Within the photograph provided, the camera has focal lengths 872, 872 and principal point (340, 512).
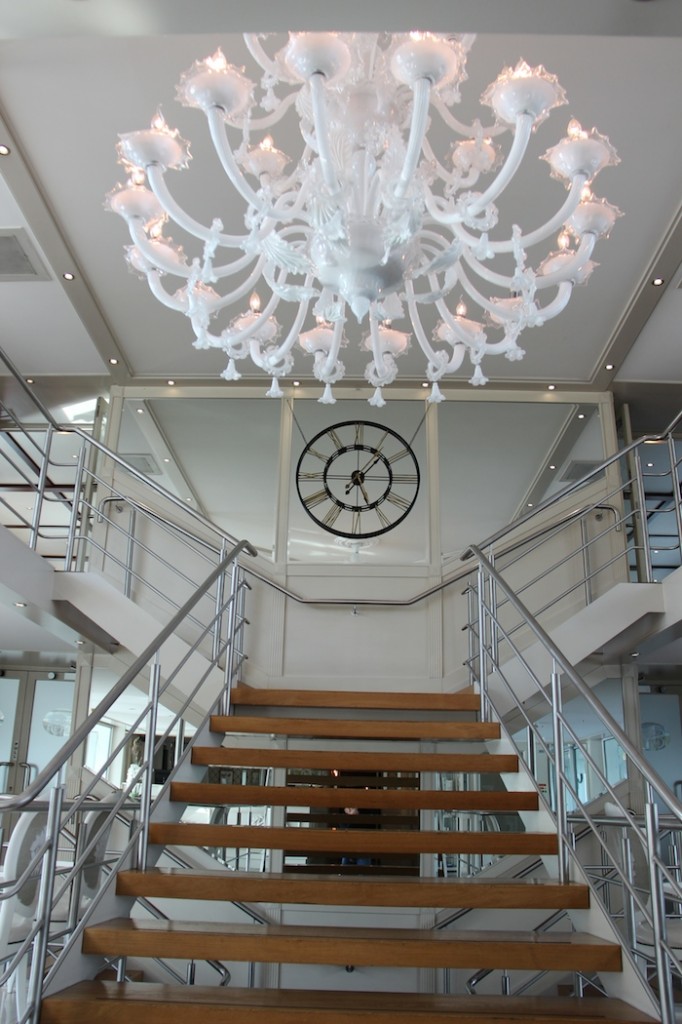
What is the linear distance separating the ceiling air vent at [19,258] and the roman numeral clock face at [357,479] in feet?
7.64

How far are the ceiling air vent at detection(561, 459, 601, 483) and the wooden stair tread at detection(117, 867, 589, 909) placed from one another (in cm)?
411

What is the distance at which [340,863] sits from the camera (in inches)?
234

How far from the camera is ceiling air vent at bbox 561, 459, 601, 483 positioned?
676cm

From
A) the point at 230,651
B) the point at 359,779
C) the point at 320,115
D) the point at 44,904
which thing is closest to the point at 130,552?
the point at 230,651

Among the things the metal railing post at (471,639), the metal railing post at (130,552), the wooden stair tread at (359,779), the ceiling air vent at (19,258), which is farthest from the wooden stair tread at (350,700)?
the ceiling air vent at (19,258)

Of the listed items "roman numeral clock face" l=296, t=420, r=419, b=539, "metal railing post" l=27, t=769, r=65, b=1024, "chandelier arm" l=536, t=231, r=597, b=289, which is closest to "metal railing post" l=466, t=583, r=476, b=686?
"roman numeral clock face" l=296, t=420, r=419, b=539

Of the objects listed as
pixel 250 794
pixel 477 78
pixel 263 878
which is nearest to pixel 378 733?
pixel 250 794

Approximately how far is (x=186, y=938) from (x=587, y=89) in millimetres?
3869

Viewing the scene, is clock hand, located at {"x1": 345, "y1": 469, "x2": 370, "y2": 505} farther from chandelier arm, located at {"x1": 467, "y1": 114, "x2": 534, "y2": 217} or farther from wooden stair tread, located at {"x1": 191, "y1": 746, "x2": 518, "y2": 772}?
chandelier arm, located at {"x1": 467, "y1": 114, "x2": 534, "y2": 217}

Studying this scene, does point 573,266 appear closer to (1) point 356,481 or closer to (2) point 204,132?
(2) point 204,132

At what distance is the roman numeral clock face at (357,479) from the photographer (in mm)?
6578

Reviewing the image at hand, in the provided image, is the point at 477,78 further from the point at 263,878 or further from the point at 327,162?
the point at 263,878

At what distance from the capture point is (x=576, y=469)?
6773 millimetres

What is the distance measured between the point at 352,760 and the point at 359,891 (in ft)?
3.35
